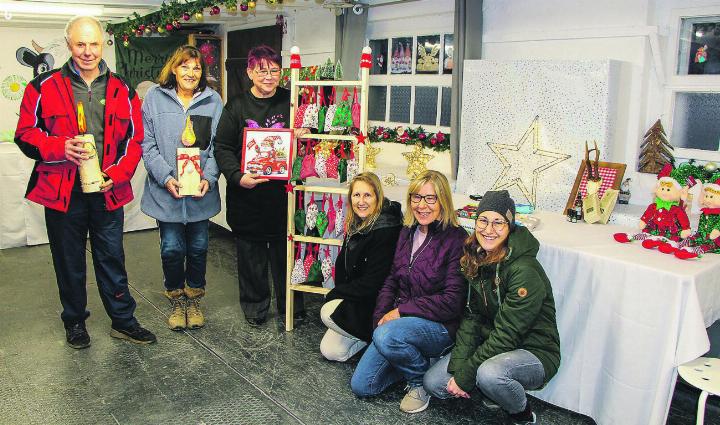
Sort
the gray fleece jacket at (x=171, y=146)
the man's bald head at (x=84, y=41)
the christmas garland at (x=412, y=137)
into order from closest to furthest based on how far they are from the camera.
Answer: the man's bald head at (x=84, y=41), the gray fleece jacket at (x=171, y=146), the christmas garland at (x=412, y=137)

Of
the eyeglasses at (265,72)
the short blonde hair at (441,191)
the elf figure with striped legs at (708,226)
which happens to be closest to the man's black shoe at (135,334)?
the eyeglasses at (265,72)

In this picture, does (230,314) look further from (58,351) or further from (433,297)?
(433,297)

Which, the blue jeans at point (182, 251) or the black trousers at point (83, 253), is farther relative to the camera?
the blue jeans at point (182, 251)

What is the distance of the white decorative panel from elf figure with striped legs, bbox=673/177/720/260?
2.47ft

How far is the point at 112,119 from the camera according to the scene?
3.42 metres

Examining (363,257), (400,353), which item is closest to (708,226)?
(400,353)

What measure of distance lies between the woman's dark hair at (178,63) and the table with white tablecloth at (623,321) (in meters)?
2.10

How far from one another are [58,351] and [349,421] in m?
1.78

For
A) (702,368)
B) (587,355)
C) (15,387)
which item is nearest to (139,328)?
(15,387)

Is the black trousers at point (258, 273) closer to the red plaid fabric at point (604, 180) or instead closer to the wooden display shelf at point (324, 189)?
the wooden display shelf at point (324, 189)

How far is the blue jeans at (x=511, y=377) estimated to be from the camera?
2.72 metres

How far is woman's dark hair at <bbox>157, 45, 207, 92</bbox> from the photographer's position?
3623 millimetres

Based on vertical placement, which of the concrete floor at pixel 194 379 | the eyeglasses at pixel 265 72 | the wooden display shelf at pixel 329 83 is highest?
the eyeglasses at pixel 265 72

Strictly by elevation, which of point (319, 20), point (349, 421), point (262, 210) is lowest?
point (349, 421)
